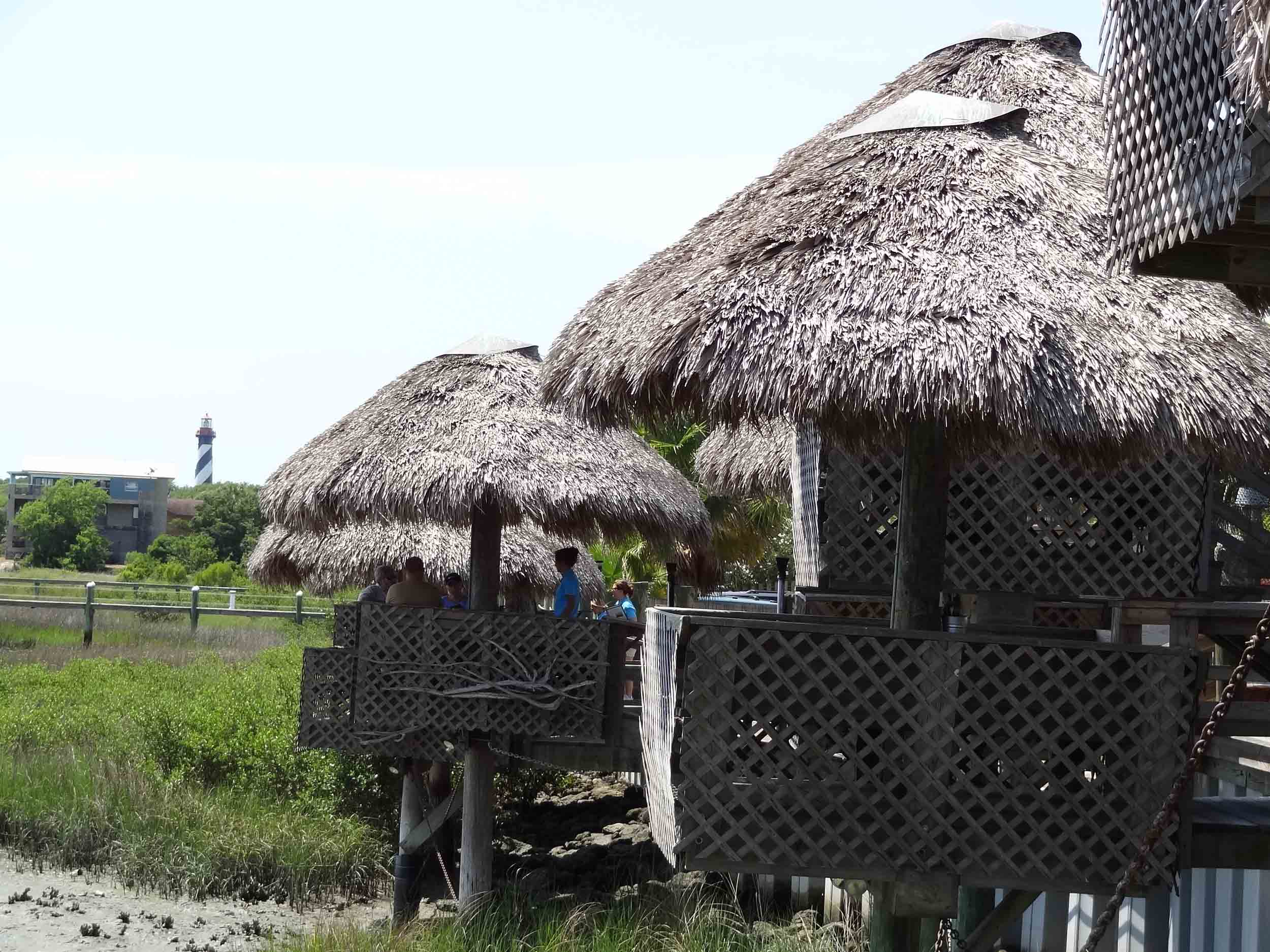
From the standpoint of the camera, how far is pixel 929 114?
7.10m

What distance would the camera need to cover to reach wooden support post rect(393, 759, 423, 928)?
14.6 meters

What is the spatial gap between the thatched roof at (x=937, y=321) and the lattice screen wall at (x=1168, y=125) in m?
1.27

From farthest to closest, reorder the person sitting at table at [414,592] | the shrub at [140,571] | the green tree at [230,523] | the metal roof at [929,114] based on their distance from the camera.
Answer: the green tree at [230,523] < the shrub at [140,571] < the person sitting at table at [414,592] < the metal roof at [929,114]

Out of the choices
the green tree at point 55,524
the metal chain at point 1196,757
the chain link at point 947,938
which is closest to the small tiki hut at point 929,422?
the chain link at point 947,938

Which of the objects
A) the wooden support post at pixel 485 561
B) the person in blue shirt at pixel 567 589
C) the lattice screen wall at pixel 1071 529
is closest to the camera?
the lattice screen wall at pixel 1071 529

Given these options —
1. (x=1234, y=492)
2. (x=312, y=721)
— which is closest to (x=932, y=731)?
(x=312, y=721)

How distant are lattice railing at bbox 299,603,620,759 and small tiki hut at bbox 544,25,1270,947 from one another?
190 inches

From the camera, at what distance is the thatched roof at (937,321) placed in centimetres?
579

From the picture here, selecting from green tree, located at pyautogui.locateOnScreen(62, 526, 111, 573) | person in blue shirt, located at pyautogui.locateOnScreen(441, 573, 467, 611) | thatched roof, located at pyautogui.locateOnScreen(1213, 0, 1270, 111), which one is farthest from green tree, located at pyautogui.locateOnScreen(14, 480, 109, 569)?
thatched roof, located at pyautogui.locateOnScreen(1213, 0, 1270, 111)

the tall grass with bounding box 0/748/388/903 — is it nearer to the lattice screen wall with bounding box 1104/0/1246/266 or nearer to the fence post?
the lattice screen wall with bounding box 1104/0/1246/266

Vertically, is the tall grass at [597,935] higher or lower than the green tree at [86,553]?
lower

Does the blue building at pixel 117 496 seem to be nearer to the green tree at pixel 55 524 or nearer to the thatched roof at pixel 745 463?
the green tree at pixel 55 524

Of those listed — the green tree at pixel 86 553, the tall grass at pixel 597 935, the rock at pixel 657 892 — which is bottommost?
the rock at pixel 657 892

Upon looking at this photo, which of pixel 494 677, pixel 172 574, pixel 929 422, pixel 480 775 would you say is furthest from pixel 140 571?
pixel 929 422
